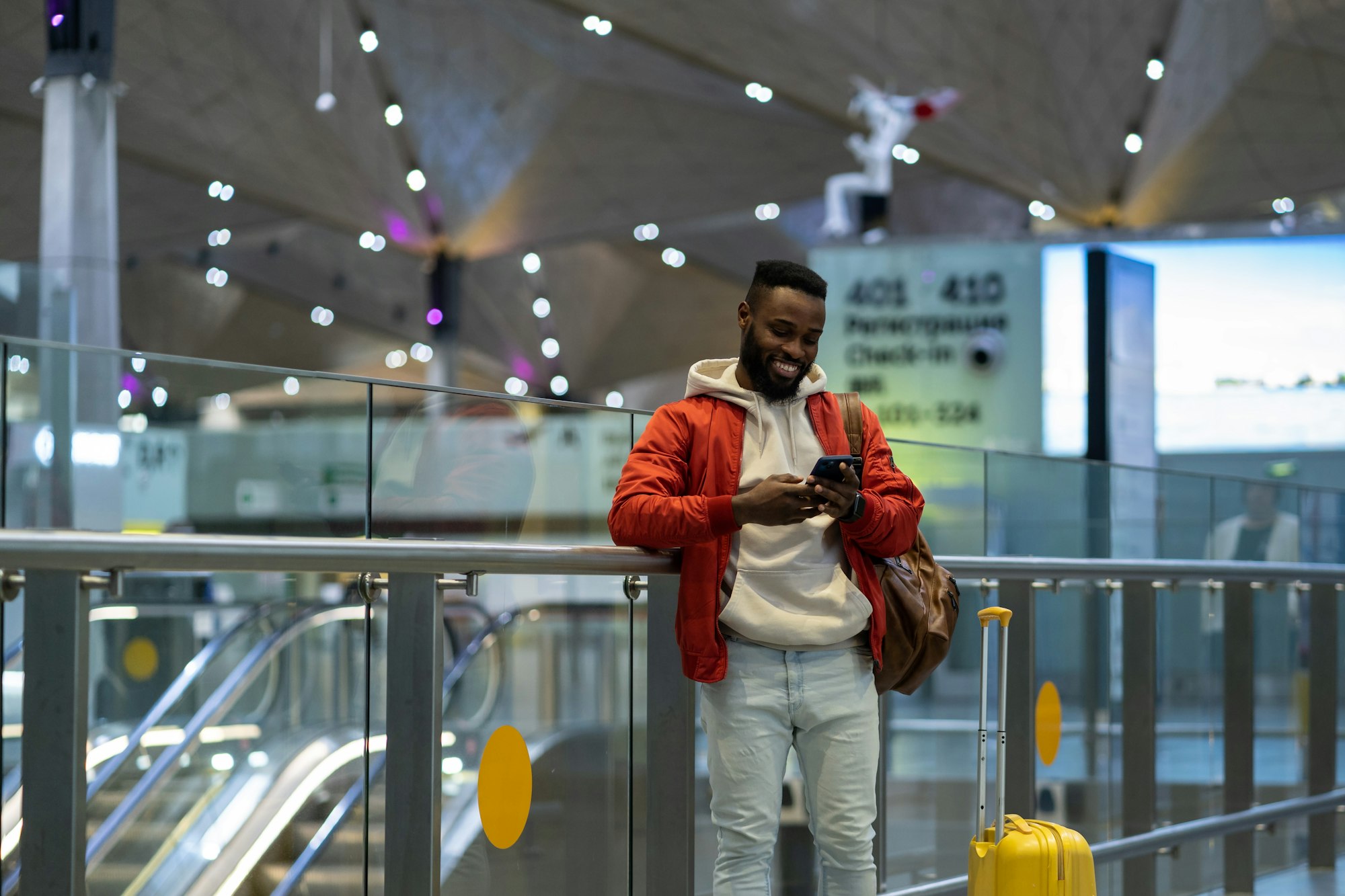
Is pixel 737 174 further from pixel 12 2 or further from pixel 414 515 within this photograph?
pixel 414 515

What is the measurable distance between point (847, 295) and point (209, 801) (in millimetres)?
11610

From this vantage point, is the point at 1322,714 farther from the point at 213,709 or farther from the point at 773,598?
the point at 213,709

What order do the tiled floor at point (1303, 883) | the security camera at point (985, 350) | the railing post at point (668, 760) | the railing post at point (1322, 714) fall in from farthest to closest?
the security camera at point (985, 350), the railing post at point (1322, 714), the tiled floor at point (1303, 883), the railing post at point (668, 760)

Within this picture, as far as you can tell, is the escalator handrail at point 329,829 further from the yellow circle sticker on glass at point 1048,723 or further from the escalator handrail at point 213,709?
the yellow circle sticker on glass at point 1048,723

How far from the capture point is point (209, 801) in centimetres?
720

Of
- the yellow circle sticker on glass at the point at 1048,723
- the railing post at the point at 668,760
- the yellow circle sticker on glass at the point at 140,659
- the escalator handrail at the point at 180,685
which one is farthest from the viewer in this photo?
the yellow circle sticker on glass at the point at 140,659

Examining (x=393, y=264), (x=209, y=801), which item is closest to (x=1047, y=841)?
(x=209, y=801)

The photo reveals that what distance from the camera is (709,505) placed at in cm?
312

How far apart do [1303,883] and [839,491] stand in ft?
15.1

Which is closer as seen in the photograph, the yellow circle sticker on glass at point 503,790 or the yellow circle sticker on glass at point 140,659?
the yellow circle sticker on glass at point 503,790

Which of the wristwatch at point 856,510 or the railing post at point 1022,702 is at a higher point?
the wristwatch at point 856,510

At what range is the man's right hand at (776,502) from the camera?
304 cm

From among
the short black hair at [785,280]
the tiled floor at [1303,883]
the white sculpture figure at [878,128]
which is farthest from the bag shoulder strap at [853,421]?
the white sculpture figure at [878,128]

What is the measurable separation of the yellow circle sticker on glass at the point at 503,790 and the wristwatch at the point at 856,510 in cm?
117
